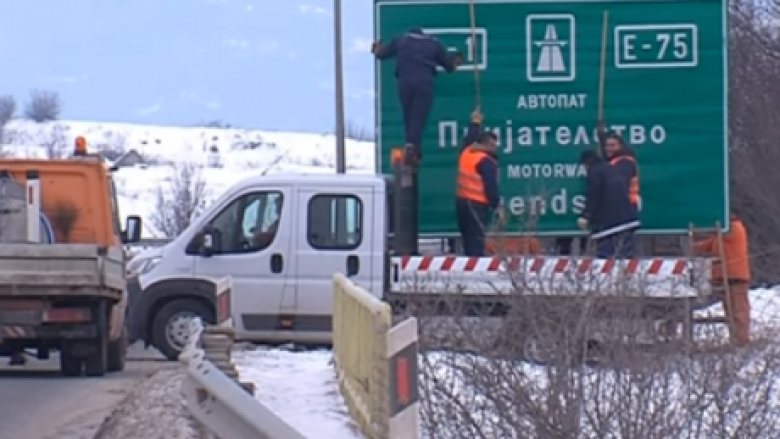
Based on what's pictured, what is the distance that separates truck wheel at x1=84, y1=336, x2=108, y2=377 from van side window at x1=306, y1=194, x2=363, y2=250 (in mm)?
2510

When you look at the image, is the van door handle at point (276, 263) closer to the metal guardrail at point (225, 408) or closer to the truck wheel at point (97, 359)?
the truck wheel at point (97, 359)

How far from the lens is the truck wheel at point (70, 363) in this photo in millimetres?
18391

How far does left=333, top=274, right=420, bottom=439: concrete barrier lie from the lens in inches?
329

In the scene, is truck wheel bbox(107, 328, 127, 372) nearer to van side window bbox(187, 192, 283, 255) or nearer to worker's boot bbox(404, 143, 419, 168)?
van side window bbox(187, 192, 283, 255)

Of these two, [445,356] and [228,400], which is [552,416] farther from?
[228,400]

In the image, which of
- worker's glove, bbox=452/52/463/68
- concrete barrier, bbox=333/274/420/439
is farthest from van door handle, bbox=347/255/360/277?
concrete barrier, bbox=333/274/420/439

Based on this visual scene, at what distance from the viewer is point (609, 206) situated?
57.4 ft

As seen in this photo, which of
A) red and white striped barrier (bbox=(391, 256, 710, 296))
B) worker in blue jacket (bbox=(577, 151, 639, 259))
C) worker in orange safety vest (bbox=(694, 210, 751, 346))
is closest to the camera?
red and white striped barrier (bbox=(391, 256, 710, 296))

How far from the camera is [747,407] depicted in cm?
999

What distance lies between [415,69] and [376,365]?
8.47m

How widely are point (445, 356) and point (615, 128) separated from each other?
28.9ft

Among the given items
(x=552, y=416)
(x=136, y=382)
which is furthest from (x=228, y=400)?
(x=136, y=382)

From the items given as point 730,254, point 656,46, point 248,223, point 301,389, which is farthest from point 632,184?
point 301,389

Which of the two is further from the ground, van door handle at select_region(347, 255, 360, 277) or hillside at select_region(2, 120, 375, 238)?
hillside at select_region(2, 120, 375, 238)
